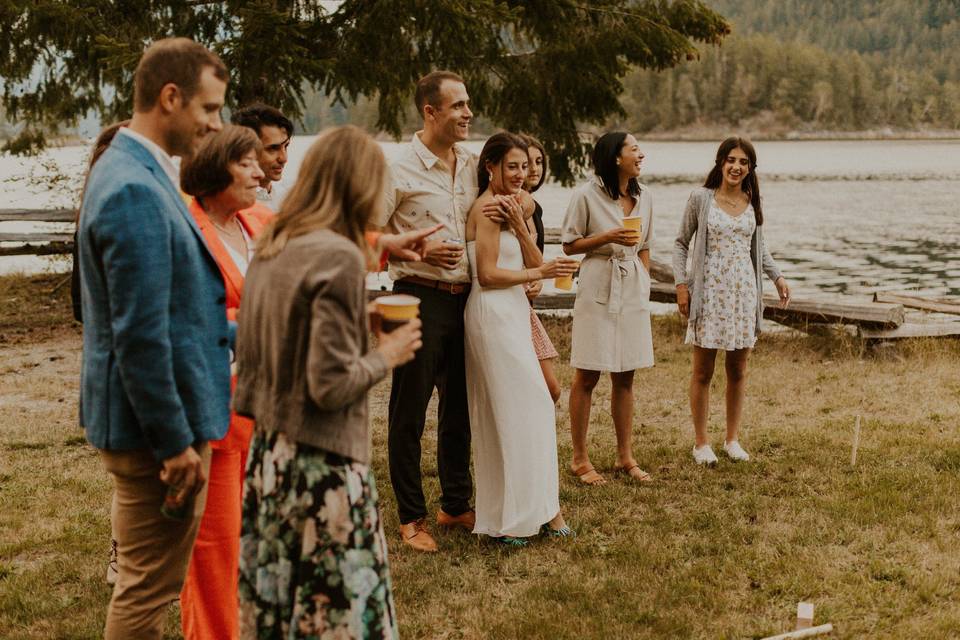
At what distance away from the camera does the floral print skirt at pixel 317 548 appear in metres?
2.59

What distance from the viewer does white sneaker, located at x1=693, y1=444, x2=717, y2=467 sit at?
615 centimetres

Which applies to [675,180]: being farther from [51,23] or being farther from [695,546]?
[695,546]

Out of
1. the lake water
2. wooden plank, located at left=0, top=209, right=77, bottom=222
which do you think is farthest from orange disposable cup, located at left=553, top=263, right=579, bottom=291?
wooden plank, located at left=0, top=209, right=77, bottom=222

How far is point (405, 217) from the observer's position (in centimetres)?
468

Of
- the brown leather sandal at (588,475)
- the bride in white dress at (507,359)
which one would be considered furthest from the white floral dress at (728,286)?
the bride in white dress at (507,359)

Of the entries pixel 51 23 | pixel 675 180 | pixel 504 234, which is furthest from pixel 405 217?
pixel 675 180

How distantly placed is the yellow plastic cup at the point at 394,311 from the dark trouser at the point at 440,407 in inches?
72.7

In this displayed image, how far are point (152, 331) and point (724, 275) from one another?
14.3 ft

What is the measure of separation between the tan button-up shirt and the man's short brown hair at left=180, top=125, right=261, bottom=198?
1375 millimetres

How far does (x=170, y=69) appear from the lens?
2.60 meters

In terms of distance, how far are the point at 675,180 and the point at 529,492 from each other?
5023cm

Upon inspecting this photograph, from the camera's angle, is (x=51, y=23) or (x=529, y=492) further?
(x=51, y=23)

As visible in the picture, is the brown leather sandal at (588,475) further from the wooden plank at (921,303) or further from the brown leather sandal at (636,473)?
the wooden plank at (921,303)

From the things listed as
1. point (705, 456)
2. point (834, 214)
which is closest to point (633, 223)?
point (705, 456)
